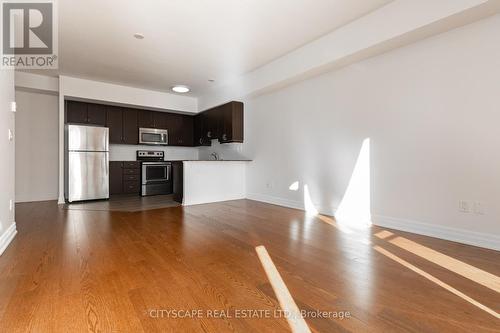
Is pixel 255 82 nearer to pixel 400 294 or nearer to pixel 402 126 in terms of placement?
pixel 402 126

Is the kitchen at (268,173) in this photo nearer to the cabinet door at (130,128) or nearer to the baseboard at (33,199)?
the baseboard at (33,199)

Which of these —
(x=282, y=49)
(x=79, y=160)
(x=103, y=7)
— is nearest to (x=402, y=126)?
(x=282, y=49)

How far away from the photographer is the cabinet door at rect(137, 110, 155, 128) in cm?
656

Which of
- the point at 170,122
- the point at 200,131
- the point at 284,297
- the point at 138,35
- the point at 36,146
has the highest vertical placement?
the point at 138,35

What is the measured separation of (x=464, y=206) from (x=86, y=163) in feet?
20.7

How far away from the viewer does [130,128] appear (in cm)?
642

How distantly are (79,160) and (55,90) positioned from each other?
5.23ft

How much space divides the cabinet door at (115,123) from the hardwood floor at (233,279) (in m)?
3.31

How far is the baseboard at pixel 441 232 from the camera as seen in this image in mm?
2543

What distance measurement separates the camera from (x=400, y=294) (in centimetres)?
168

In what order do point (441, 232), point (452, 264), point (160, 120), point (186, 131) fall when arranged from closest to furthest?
point (452, 264) → point (441, 232) → point (160, 120) → point (186, 131)

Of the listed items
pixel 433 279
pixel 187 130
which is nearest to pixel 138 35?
pixel 187 130

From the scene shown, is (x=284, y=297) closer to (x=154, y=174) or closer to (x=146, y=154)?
(x=154, y=174)

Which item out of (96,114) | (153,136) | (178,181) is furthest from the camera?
(153,136)
